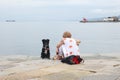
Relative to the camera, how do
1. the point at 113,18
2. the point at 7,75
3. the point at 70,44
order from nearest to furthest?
the point at 7,75 < the point at 70,44 < the point at 113,18

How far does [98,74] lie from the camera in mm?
11617

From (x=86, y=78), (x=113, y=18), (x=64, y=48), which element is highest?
(x=113, y=18)

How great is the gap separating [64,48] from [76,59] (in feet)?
3.72

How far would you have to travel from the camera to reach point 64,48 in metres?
15.4

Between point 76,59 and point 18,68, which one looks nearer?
point 18,68

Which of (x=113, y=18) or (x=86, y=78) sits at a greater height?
(x=113, y=18)


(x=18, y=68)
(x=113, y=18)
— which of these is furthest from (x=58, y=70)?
(x=113, y=18)

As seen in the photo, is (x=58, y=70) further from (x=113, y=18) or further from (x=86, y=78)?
(x=113, y=18)

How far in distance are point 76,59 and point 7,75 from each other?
326cm

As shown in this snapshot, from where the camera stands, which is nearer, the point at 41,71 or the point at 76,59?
the point at 41,71

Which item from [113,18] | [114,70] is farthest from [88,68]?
[113,18]

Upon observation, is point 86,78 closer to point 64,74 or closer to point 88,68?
point 64,74

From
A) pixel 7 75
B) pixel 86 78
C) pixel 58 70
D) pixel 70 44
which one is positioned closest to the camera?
pixel 86 78

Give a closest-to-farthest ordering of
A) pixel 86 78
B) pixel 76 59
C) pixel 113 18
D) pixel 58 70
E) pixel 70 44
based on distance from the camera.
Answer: pixel 86 78 → pixel 58 70 → pixel 76 59 → pixel 70 44 → pixel 113 18
